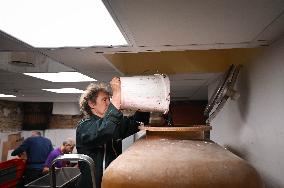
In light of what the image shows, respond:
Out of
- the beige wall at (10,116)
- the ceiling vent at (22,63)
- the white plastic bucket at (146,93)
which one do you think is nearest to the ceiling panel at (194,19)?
the white plastic bucket at (146,93)

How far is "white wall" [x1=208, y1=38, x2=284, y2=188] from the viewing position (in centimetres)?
125

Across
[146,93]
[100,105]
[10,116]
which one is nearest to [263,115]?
[146,93]

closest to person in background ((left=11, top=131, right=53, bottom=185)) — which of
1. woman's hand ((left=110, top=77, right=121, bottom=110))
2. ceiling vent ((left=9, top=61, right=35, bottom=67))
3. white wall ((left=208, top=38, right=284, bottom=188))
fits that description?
ceiling vent ((left=9, top=61, right=35, bottom=67))

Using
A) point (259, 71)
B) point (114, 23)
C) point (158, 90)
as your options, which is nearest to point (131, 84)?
point (158, 90)

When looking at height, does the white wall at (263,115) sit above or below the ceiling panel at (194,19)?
below

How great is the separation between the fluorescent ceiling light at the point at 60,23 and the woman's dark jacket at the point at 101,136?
45 centimetres

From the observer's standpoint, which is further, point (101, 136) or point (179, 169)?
point (101, 136)

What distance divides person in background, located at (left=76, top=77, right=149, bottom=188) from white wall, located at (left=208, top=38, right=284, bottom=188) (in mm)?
698

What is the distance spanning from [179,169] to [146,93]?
0.50 meters

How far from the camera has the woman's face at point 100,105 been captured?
2.22m

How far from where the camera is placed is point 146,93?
133cm

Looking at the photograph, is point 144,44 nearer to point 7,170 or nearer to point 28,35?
point 28,35

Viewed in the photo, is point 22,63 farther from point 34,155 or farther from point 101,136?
point 34,155

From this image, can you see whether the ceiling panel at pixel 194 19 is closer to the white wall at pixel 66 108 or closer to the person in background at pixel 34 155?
the person in background at pixel 34 155
